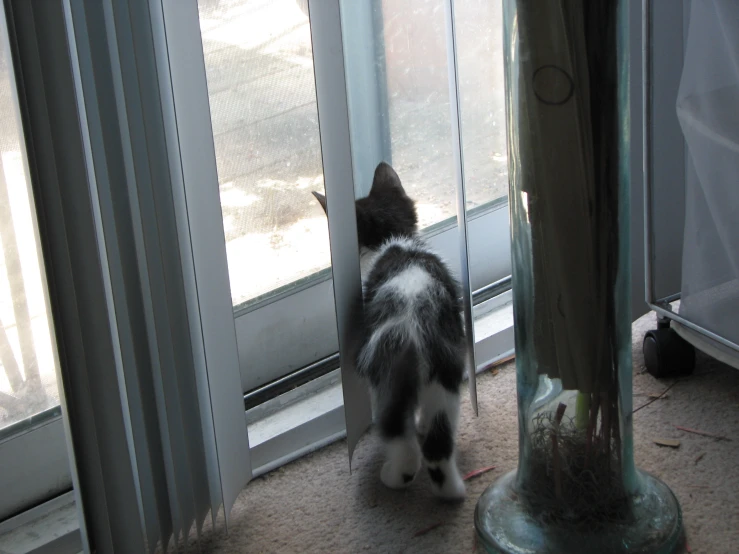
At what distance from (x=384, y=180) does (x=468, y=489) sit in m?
0.51

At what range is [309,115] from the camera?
1130 mm

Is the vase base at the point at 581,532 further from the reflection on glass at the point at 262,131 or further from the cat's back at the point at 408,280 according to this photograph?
the reflection on glass at the point at 262,131

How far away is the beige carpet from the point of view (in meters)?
1.04

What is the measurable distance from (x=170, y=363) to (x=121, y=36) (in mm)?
386

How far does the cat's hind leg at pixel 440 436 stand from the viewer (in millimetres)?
1071

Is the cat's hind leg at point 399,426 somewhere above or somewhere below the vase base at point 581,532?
above

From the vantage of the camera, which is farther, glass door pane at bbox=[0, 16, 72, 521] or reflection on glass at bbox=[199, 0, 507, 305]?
reflection on glass at bbox=[199, 0, 507, 305]

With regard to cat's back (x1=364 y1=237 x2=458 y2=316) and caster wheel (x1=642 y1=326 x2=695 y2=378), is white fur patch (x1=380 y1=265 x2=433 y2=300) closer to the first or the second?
cat's back (x1=364 y1=237 x2=458 y2=316)

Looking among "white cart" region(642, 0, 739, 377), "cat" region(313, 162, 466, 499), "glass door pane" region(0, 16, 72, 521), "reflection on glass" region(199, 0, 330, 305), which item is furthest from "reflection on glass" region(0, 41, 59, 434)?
"white cart" region(642, 0, 739, 377)

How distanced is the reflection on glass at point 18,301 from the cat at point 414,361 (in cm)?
40

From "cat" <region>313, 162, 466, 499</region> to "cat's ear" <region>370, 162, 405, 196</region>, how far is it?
14cm

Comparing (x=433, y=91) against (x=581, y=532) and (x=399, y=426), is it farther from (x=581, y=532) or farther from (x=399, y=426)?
(x=581, y=532)

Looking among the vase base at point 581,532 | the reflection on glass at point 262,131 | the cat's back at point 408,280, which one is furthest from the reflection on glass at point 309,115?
the vase base at point 581,532

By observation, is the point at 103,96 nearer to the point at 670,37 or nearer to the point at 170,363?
the point at 170,363
